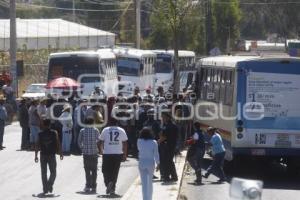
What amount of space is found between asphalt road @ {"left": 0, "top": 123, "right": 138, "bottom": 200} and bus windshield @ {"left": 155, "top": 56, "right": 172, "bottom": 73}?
2827cm

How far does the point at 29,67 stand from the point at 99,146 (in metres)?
39.8

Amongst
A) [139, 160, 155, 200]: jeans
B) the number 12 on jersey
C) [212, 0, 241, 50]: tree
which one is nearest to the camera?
[139, 160, 155, 200]: jeans

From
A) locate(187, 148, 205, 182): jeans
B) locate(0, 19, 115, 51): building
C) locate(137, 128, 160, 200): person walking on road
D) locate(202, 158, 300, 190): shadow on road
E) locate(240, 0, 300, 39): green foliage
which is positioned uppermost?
locate(240, 0, 300, 39): green foliage

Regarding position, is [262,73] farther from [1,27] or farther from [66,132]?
[1,27]

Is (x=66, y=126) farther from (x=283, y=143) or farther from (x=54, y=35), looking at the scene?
(x=54, y=35)

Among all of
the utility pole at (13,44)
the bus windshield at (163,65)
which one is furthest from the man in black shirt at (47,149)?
the bus windshield at (163,65)

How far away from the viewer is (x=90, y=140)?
16703 millimetres

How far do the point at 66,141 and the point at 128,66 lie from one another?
22.3m

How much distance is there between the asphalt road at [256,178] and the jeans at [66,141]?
13.6 ft

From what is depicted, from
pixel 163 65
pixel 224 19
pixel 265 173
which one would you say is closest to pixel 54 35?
pixel 224 19

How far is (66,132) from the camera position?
2489 centimetres

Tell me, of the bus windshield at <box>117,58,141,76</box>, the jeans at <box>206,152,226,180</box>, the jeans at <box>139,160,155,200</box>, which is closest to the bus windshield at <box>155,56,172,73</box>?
the bus windshield at <box>117,58,141,76</box>

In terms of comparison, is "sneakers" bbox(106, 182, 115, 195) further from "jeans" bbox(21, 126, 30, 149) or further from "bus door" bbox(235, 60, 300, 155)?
"jeans" bbox(21, 126, 30, 149)

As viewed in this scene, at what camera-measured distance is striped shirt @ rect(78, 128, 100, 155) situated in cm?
1669
